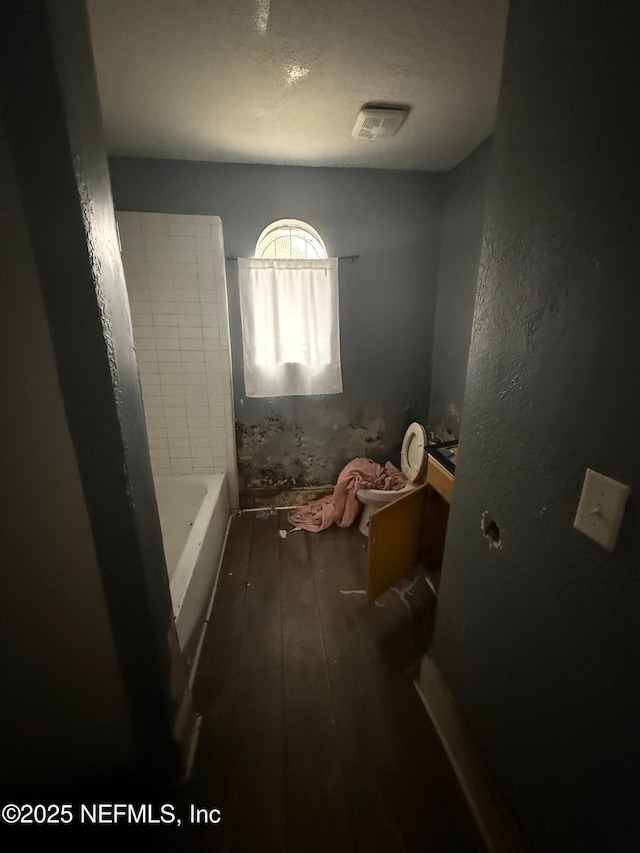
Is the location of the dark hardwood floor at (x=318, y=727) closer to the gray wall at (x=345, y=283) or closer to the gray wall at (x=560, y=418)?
the gray wall at (x=560, y=418)

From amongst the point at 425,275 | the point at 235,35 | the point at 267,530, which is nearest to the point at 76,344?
the point at 235,35

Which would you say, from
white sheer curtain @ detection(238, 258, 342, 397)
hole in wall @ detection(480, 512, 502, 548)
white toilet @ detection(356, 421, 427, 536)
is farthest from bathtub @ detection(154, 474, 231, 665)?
hole in wall @ detection(480, 512, 502, 548)

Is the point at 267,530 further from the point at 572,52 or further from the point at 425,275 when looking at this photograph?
the point at 572,52

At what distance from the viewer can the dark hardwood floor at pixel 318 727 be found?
36.9 inches

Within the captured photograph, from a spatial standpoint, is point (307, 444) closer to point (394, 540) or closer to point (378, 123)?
point (394, 540)

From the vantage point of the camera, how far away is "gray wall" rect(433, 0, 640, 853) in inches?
21.0

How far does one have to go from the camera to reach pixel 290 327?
224 cm

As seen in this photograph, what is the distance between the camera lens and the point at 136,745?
92 centimetres

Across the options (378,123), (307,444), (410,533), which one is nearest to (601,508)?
(410,533)

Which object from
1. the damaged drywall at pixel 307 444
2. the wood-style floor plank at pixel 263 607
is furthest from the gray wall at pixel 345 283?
the wood-style floor plank at pixel 263 607

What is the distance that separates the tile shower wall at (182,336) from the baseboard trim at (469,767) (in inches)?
66.7

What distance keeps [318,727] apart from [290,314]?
2.13 meters

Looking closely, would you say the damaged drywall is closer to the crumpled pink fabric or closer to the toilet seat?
the crumpled pink fabric

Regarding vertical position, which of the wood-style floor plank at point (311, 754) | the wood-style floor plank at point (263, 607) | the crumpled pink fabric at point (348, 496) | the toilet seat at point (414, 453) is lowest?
the wood-style floor plank at point (311, 754)
